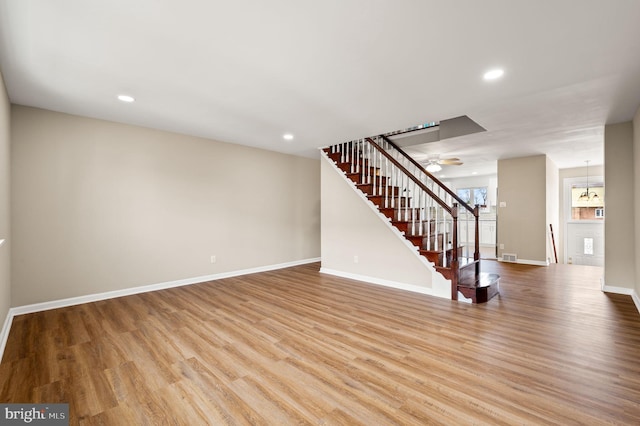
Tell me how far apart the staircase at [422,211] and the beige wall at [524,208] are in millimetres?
1893

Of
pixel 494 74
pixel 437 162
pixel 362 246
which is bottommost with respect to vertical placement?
pixel 362 246

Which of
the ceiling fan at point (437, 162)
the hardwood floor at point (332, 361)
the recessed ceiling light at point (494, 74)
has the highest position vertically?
the recessed ceiling light at point (494, 74)

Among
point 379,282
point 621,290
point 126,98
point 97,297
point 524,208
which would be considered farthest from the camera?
point 524,208

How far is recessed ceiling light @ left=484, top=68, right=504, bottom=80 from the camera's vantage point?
8.53ft

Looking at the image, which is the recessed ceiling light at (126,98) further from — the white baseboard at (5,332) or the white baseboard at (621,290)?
the white baseboard at (621,290)

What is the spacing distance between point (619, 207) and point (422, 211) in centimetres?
270

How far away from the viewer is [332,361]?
2.29m

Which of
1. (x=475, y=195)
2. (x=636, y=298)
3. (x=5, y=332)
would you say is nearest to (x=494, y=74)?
(x=636, y=298)

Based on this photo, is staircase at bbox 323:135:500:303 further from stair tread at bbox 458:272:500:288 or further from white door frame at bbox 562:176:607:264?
white door frame at bbox 562:176:607:264

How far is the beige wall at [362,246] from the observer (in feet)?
14.1

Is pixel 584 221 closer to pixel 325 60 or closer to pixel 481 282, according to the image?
pixel 481 282

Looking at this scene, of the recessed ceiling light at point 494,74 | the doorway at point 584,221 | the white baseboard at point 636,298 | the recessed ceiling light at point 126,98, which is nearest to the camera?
the recessed ceiling light at point 494,74

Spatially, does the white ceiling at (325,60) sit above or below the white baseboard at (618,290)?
above

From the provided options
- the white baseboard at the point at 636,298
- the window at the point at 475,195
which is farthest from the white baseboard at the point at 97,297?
the window at the point at 475,195
